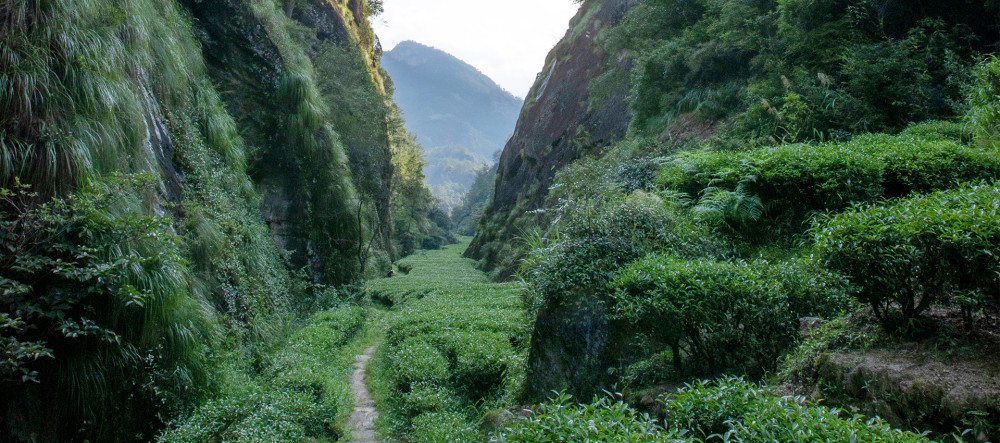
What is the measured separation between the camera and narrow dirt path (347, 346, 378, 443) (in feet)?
20.7

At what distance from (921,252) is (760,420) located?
1648 mm

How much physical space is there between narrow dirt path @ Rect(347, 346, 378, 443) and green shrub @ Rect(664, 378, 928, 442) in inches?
188

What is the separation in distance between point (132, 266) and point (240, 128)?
25.5ft

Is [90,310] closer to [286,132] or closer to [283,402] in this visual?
[283,402]

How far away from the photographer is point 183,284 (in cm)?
534

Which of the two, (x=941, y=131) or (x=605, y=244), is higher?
(x=941, y=131)

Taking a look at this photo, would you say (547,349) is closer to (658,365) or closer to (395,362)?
(658,365)

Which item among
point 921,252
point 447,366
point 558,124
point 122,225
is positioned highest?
point 558,124

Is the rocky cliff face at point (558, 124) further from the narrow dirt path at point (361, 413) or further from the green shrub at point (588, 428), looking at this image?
the green shrub at point (588, 428)

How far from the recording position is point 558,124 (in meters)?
22.5

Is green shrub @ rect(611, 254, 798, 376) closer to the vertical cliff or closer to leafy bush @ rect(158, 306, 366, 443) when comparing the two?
leafy bush @ rect(158, 306, 366, 443)

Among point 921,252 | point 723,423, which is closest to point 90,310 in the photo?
point 723,423

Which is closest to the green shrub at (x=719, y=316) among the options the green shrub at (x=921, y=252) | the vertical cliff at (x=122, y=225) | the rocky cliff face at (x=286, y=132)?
the green shrub at (x=921, y=252)

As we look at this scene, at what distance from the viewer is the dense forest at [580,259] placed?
2971 millimetres
